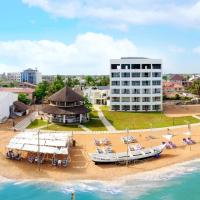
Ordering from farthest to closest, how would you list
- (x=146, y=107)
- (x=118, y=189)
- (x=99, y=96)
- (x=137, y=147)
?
(x=99, y=96), (x=146, y=107), (x=137, y=147), (x=118, y=189)

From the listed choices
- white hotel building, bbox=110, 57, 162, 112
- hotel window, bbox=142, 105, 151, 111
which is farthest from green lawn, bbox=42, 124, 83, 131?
hotel window, bbox=142, 105, 151, 111

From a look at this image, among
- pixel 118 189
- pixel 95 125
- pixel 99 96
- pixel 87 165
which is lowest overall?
pixel 118 189

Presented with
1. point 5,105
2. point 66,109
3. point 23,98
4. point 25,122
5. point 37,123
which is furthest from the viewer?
point 23,98

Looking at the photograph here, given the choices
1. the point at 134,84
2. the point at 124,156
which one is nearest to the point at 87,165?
the point at 124,156

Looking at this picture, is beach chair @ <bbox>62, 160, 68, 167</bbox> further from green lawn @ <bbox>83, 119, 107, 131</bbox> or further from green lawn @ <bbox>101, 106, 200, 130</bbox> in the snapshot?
green lawn @ <bbox>101, 106, 200, 130</bbox>

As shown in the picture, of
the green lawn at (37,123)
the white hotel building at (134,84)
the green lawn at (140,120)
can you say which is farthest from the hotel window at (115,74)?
the green lawn at (37,123)

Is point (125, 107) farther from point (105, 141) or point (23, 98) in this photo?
point (105, 141)
